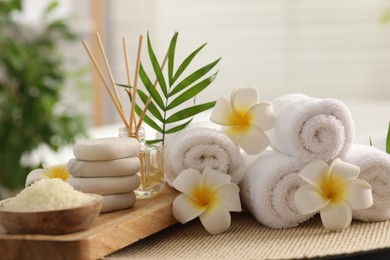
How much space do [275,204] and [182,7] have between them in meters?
3.12

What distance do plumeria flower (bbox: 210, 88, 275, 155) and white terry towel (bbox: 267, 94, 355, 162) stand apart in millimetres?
46

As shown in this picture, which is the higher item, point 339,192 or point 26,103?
point 339,192

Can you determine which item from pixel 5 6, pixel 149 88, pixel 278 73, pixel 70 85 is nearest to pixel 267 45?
pixel 278 73

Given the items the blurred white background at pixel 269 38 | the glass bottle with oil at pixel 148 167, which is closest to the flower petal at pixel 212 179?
the glass bottle with oil at pixel 148 167

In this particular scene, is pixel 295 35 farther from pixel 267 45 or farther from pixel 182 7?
pixel 182 7

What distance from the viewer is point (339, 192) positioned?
1040 mm

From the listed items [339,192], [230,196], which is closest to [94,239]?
[230,196]

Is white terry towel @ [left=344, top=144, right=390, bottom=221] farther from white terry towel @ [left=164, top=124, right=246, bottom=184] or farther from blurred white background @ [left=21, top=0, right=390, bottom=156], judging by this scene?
blurred white background @ [left=21, top=0, right=390, bottom=156]

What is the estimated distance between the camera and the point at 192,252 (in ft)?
3.16

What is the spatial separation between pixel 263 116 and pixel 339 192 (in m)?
0.16

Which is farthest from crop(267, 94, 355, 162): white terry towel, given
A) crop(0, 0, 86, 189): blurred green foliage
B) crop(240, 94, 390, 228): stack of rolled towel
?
crop(0, 0, 86, 189): blurred green foliage

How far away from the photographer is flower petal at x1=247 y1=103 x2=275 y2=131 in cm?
110

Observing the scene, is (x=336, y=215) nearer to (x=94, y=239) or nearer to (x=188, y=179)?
(x=188, y=179)

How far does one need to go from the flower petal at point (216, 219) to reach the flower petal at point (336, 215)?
139 mm
